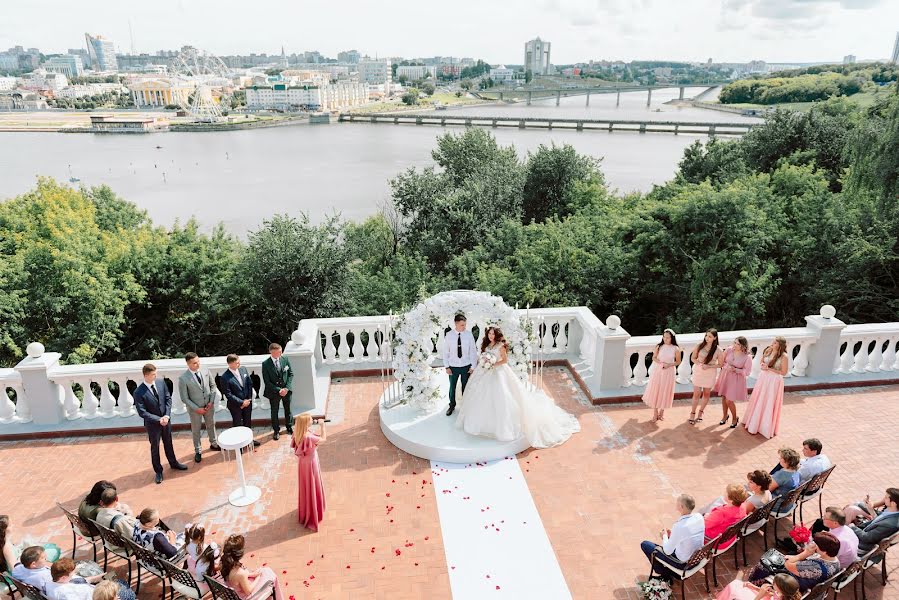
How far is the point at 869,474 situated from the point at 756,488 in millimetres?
2892

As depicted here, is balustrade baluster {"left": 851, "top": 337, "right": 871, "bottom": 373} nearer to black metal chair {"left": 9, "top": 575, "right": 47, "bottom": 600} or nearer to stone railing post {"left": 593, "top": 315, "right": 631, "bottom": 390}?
stone railing post {"left": 593, "top": 315, "right": 631, "bottom": 390}

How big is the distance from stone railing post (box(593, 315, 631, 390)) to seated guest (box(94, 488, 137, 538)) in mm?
6689

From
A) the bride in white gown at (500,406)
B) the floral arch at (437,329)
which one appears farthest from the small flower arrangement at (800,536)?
the floral arch at (437,329)

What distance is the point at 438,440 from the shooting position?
8273 millimetres

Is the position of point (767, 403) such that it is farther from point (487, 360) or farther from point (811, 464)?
point (487, 360)

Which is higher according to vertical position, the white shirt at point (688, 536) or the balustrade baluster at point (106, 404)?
the white shirt at point (688, 536)

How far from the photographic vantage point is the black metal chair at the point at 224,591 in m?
5.12

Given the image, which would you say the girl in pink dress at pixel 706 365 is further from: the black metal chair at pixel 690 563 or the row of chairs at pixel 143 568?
the row of chairs at pixel 143 568

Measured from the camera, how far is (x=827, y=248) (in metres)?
17.0

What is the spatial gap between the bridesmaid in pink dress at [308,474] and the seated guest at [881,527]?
5.46 m

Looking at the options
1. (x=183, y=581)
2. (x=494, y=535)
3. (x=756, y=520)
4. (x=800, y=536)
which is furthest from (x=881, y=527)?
(x=183, y=581)

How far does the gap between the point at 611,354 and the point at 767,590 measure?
4665 mm

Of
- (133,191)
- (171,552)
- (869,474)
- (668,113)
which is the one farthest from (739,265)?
(668,113)

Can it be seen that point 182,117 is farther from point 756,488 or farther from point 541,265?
point 756,488
